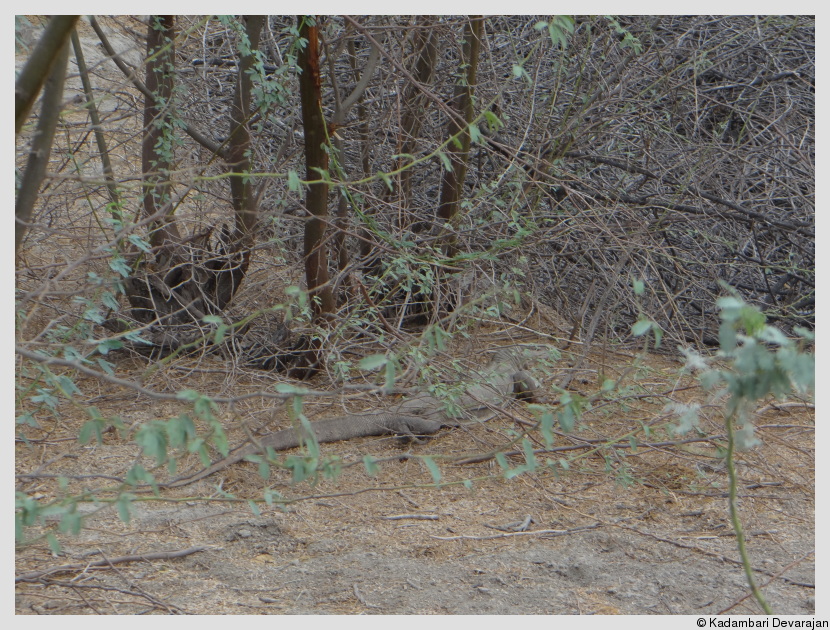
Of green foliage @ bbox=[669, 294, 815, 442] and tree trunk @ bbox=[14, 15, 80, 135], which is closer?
green foliage @ bbox=[669, 294, 815, 442]

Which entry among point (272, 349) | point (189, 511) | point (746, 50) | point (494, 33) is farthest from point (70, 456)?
point (746, 50)

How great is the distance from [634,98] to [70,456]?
3.49 metres

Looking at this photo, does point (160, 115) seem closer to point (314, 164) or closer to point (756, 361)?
point (314, 164)

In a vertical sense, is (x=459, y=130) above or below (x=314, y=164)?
above

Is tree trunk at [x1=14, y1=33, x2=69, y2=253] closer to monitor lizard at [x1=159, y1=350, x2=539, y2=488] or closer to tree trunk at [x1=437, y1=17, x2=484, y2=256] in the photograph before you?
monitor lizard at [x1=159, y1=350, x2=539, y2=488]

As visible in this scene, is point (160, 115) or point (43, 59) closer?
point (43, 59)

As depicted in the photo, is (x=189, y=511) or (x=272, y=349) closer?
(x=189, y=511)

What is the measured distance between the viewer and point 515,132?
→ 4.60 metres

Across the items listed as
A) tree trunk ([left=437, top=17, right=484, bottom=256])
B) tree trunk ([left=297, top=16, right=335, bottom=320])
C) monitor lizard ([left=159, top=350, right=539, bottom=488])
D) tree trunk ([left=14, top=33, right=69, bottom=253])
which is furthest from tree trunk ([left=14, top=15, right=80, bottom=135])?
tree trunk ([left=437, top=17, right=484, bottom=256])

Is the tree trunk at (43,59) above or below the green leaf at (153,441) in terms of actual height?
above

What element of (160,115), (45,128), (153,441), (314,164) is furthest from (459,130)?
(153,441)

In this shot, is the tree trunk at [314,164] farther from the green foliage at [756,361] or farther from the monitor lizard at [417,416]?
the green foliage at [756,361]

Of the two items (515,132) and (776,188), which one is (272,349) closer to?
(515,132)

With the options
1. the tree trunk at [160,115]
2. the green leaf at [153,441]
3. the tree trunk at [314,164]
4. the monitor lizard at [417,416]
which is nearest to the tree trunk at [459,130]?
the tree trunk at [314,164]
